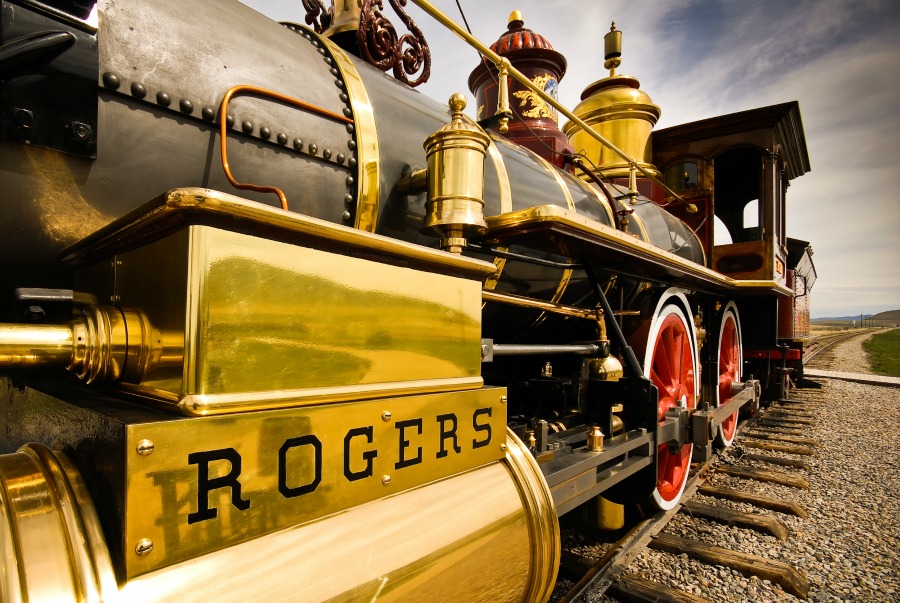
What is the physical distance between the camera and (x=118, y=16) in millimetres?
952

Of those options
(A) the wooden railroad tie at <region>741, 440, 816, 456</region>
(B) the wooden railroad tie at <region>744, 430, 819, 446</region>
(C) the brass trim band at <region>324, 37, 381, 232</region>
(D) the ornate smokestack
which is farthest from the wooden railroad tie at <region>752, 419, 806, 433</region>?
(C) the brass trim band at <region>324, 37, 381, 232</region>

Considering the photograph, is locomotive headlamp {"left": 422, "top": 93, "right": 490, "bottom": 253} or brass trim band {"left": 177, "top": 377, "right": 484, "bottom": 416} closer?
brass trim band {"left": 177, "top": 377, "right": 484, "bottom": 416}

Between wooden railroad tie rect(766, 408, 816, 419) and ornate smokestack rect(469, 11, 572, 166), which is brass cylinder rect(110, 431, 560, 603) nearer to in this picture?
ornate smokestack rect(469, 11, 572, 166)

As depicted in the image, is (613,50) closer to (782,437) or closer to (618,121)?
(618,121)

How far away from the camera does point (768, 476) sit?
370cm

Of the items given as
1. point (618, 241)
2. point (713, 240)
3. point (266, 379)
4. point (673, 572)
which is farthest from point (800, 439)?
point (266, 379)

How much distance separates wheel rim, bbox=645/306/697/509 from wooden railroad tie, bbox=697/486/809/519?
0.73 ft

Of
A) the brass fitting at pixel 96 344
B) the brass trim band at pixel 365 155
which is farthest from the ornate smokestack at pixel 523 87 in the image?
the brass fitting at pixel 96 344

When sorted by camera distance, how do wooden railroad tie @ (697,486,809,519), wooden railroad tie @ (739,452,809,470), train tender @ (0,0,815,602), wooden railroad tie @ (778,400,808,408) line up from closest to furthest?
1. train tender @ (0,0,815,602)
2. wooden railroad tie @ (697,486,809,519)
3. wooden railroad tie @ (739,452,809,470)
4. wooden railroad tie @ (778,400,808,408)

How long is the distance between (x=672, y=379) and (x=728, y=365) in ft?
5.99

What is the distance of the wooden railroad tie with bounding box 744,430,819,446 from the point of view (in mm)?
4891

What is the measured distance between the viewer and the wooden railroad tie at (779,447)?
4.45 m

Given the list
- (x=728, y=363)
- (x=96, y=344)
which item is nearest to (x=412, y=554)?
(x=96, y=344)

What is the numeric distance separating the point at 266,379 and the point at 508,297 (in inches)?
40.7
